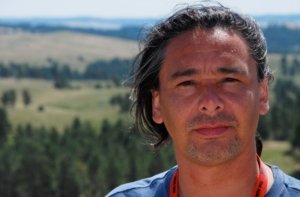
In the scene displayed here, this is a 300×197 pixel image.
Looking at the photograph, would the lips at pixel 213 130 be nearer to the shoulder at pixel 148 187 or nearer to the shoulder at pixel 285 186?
the shoulder at pixel 285 186

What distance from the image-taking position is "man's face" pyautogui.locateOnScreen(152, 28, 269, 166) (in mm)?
4570

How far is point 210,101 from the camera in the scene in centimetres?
460

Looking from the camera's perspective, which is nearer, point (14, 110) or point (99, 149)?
point (99, 149)

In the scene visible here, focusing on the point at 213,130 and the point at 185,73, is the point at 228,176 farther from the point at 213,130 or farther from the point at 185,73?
the point at 185,73

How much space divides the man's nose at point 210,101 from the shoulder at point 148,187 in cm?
92

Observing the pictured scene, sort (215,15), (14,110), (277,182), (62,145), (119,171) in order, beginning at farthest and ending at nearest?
1. (14,110)
2. (62,145)
3. (119,171)
4. (215,15)
5. (277,182)

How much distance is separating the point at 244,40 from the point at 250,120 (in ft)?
2.29

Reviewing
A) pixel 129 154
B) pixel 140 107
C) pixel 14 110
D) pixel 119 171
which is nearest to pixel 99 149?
pixel 129 154

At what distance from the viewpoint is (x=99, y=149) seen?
114 m

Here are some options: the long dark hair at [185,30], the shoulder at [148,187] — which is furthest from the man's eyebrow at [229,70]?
the shoulder at [148,187]

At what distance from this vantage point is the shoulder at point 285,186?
4.64 m

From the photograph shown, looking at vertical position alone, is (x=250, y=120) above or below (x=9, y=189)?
above

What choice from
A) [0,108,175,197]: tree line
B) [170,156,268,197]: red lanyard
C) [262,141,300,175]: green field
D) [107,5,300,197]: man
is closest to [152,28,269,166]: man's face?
[107,5,300,197]: man

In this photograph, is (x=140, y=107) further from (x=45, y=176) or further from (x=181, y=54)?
(x=45, y=176)
